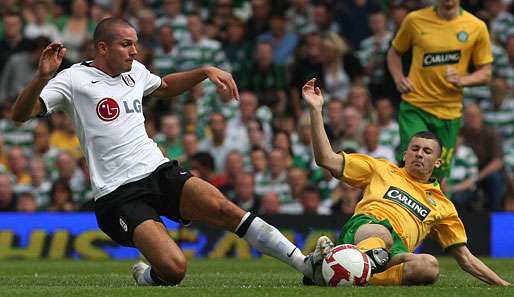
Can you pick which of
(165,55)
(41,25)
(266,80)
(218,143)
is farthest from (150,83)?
(41,25)

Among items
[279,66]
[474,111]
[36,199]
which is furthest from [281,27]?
[36,199]

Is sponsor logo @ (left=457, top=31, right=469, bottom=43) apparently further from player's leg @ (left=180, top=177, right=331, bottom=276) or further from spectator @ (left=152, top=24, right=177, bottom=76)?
spectator @ (left=152, top=24, right=177, bottom=76)

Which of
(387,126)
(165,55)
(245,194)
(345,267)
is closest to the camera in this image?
(345,267)

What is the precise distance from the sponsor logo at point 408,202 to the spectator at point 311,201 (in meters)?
6.41

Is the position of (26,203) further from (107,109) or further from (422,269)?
(422,269)

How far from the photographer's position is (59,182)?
16.7 meters

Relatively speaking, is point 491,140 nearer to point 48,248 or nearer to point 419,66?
point 419,66

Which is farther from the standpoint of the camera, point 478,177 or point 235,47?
point 235,47

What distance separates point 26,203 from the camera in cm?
1630

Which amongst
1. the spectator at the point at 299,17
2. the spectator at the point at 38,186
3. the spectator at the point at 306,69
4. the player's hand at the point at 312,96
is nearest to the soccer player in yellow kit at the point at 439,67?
the player's hand at the point at 312,96

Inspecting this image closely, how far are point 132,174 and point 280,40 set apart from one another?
33.1 feet

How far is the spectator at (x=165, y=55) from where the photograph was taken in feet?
61.9

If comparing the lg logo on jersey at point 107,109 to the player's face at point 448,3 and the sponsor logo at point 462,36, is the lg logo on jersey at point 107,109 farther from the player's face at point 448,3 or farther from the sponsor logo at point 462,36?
the sponsor logo at point 462,36

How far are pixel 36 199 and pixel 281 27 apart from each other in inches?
Result: 189
